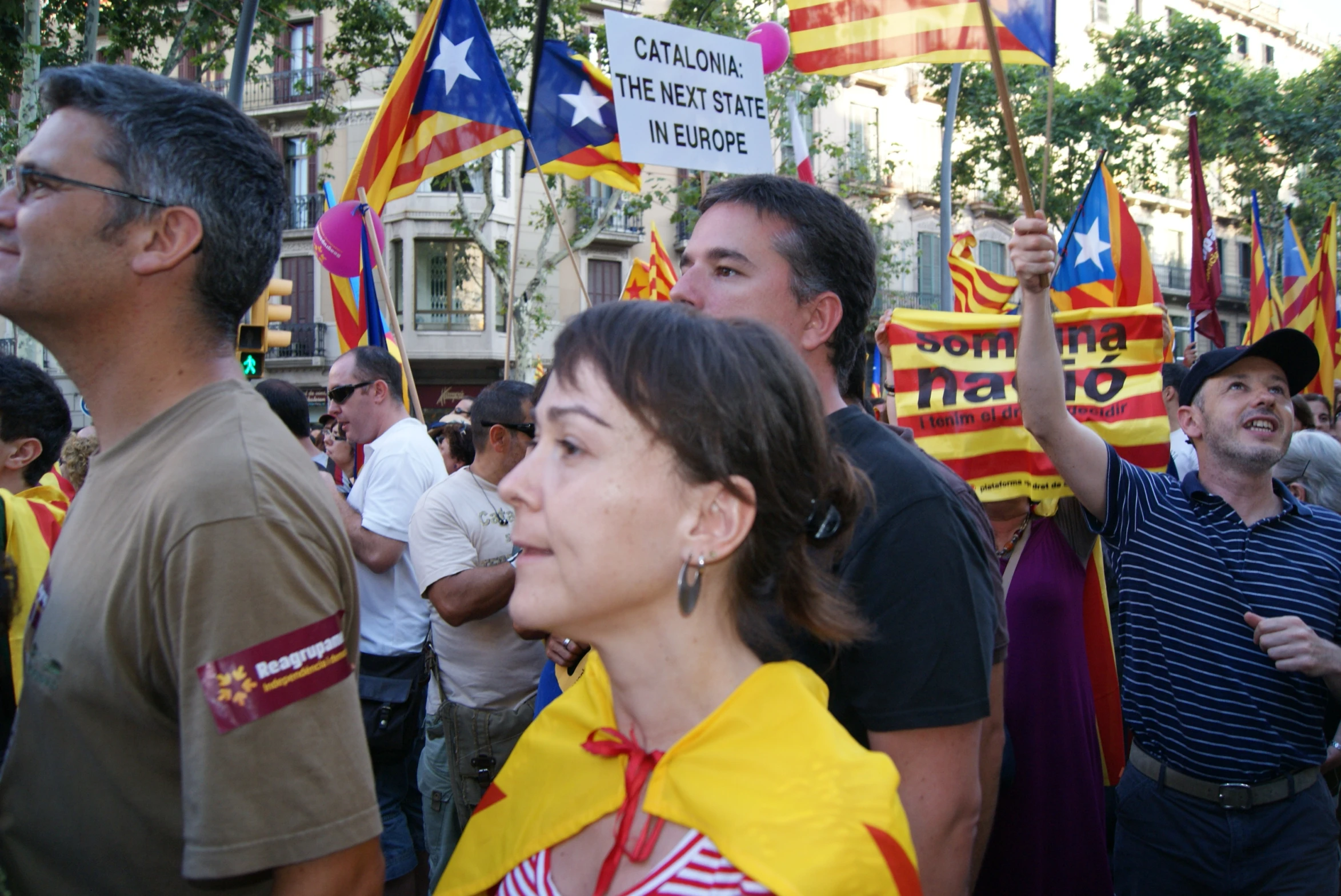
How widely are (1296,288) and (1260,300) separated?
1.13ft

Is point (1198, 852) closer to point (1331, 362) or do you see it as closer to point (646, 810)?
point (646, 810)

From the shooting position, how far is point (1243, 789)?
2.90 m

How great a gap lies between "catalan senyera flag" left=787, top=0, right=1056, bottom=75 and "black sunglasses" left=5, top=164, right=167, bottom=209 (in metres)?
2.57

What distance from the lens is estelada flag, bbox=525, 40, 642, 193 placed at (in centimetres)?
666

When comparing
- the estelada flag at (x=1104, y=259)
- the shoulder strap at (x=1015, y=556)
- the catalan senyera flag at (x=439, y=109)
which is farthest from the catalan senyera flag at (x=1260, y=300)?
the catalan senyera flag at (x=439, y=109)

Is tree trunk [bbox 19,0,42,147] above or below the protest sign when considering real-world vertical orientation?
above

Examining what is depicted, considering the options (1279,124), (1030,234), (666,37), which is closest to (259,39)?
(666,37)

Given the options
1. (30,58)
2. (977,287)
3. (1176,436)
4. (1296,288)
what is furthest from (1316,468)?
(30,58)

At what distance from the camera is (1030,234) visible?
2.52 meters

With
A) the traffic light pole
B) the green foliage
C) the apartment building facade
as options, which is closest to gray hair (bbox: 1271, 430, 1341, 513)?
the traffic light pole

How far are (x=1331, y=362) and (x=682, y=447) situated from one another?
9.34 metres

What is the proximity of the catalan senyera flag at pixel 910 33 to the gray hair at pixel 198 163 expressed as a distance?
2.38 metres

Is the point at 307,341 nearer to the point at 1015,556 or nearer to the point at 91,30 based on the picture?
the point at 91,30

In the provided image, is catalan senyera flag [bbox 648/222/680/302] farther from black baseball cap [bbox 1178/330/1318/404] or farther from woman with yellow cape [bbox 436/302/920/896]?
woman with yellow cape [bbox 436/302/920/896]
